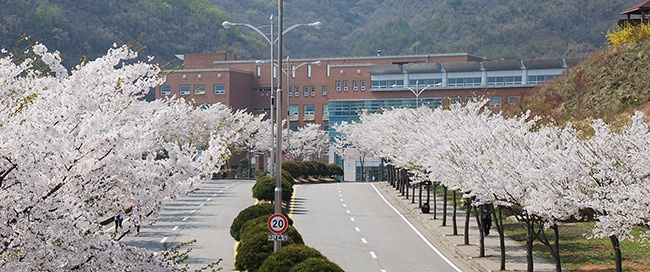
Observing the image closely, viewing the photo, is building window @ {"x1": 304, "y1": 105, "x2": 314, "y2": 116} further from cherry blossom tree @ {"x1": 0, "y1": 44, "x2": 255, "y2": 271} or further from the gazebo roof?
cherry blossom tree @ {"x1": 0, "y1": 44, "x2": 255, "y2": 271}

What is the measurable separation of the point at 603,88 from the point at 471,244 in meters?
34.4

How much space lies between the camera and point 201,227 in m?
43.0

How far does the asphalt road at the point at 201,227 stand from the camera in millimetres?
33750

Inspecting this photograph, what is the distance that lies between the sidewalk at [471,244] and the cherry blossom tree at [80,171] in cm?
1965

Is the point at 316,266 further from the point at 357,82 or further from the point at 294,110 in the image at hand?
the point at 294,110

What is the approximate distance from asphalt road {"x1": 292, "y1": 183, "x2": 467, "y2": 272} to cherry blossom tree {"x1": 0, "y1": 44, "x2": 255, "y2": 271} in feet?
60.5

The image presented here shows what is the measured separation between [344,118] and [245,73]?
17.7m

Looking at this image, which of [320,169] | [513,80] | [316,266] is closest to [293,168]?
[320,169]

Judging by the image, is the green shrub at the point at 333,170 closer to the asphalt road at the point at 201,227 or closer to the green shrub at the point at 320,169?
the green shrub at the point at 320,169

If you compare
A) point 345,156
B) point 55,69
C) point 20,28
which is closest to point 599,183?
point 55,69

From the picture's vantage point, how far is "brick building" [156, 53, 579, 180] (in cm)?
11825

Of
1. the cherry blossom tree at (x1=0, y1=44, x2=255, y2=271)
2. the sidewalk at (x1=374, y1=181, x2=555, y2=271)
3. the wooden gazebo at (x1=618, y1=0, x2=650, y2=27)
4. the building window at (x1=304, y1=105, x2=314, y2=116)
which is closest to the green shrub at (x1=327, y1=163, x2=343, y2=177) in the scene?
the wooden gazebo at (x1=618, y1=0, x2=650, y2=27)

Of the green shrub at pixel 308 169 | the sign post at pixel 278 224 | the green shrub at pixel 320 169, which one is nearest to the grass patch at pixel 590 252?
the sign post at pixel 278 224

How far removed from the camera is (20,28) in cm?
13550
